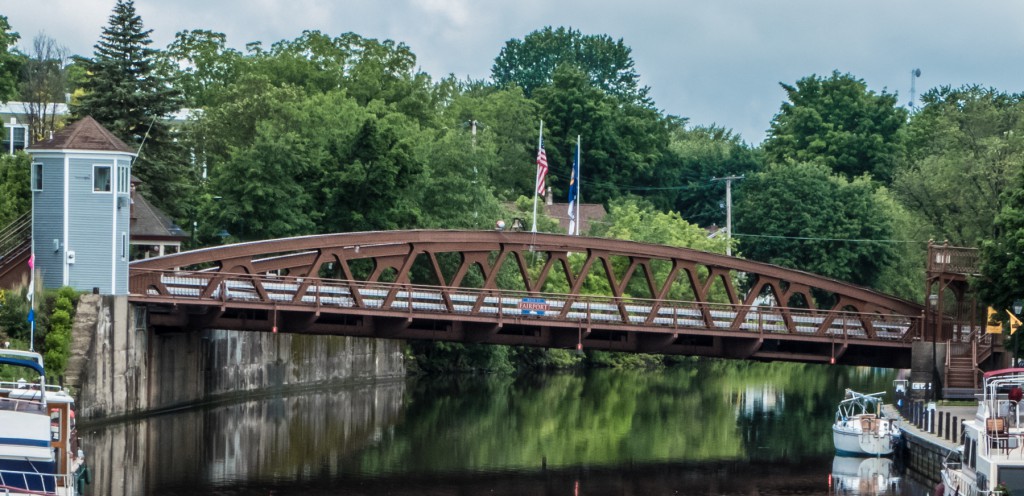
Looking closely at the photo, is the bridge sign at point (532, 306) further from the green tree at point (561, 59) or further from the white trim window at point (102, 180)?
the green tree at point (561, 59)

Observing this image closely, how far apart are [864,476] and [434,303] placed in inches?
685

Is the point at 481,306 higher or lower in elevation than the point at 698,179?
lower

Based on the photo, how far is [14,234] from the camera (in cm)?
6309

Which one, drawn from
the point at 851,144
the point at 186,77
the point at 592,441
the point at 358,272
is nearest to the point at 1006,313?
the point at 592,441

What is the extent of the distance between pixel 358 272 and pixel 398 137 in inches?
267

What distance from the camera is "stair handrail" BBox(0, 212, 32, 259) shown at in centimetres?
6262

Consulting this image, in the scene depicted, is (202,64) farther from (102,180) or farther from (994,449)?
(994,449)

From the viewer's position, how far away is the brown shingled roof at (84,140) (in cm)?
5850

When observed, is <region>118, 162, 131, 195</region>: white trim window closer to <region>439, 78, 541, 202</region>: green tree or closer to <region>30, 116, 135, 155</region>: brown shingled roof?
<region>30, 116, 135, 155</region>: brown shingled roof

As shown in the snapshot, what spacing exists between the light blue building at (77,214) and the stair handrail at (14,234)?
3424 millimetres

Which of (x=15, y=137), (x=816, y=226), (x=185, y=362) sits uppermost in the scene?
(x=15, y=137)

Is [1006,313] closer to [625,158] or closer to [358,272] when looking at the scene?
[358,272]

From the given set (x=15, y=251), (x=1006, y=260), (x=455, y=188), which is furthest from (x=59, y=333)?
(x=1006, y=260)

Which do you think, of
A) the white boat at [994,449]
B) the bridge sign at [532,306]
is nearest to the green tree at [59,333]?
the bridge sign at [532,306]
